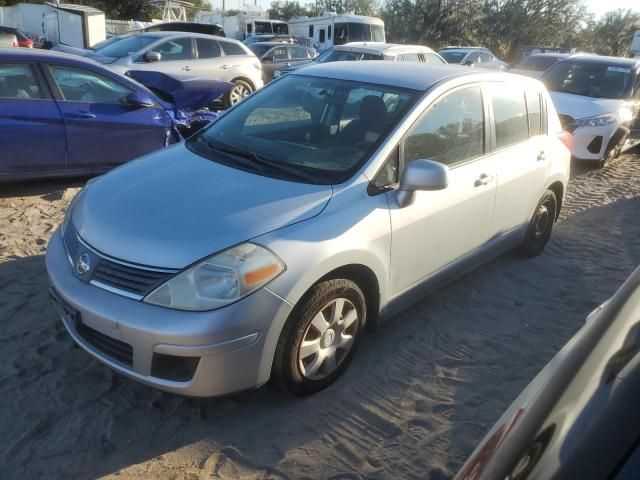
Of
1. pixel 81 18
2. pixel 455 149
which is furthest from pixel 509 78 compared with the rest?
pixel 81 18

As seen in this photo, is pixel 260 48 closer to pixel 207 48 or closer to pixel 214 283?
pixel 207 48

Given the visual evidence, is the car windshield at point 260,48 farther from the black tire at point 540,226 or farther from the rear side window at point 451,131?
the rear side window at point 451,131

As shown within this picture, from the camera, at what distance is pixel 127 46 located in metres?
10.6

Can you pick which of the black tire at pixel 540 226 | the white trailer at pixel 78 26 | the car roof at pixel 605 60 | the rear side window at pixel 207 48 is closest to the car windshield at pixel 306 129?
the black tire at pixel 540 226

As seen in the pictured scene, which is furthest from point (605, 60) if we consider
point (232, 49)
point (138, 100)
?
point (138, 100)

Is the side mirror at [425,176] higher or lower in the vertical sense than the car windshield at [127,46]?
lower

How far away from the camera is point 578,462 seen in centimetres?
108

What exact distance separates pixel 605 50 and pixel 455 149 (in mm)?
50500

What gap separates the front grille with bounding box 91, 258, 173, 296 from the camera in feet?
8.21

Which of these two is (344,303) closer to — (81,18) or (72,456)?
(72,456)

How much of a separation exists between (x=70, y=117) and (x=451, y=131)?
3.94m

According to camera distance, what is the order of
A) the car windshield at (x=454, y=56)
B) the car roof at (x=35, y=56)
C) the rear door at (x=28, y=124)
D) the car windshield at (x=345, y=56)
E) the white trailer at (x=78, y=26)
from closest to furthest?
the rear door at (x=28, y=124) < the car roof at (x=35, y=56) < the car windshield at (x=345, y=56) < the car windshield at (x=454, y=56) < the white trailer at (x=78, y=26)

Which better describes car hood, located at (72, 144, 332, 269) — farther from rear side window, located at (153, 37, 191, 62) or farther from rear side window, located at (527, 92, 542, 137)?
rear side window, located at (153, 37, 191, 62)

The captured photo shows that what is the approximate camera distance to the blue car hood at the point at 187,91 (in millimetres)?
6629
